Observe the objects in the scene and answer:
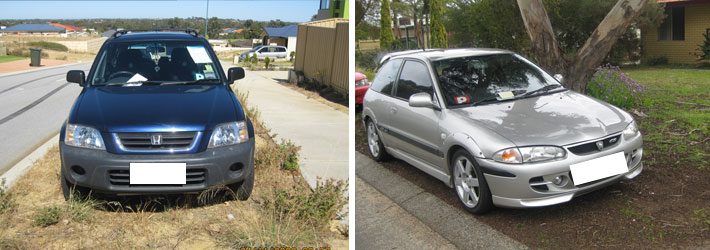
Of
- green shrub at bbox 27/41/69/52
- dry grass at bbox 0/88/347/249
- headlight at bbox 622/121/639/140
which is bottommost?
dry grass at bbox 0/88/347/249

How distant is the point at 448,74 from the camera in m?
5.64

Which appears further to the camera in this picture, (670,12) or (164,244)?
(670,12)

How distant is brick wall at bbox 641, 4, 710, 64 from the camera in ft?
60.0

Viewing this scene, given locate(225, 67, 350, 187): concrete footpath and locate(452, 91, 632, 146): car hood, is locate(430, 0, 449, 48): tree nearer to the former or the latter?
locate(225, 67, 350, 187): concrete footpath

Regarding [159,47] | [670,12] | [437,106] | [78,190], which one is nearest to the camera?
[78,190]

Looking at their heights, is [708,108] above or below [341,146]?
above

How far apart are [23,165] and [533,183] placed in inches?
217

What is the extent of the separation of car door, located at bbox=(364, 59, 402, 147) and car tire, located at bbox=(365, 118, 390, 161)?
6.5 inches

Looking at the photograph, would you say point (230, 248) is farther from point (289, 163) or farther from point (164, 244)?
point (289, 163)

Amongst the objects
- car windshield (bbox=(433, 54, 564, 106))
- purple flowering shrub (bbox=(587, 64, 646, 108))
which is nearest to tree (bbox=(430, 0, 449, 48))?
purple flowering shrub (bbox=(587, 64, 646, 108))

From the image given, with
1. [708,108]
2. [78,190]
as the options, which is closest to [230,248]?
[78,190]

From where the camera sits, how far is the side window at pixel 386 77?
256 inches

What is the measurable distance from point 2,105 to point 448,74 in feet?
37.7

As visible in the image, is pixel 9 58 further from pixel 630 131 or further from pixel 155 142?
pixel 630 131
